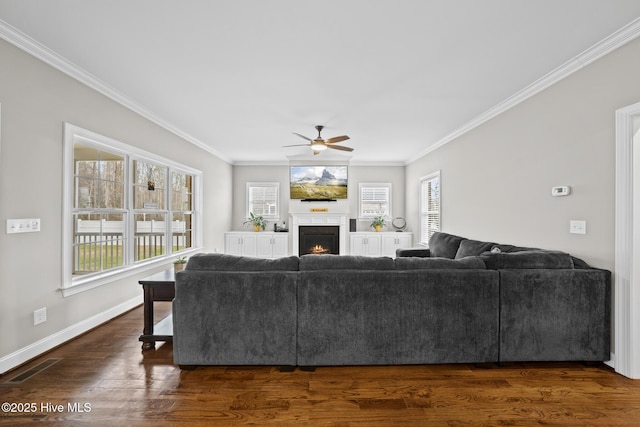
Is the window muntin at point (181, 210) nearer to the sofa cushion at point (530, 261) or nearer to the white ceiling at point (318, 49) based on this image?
the white ceiling at point (318, 49)

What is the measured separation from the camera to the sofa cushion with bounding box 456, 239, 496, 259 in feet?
12.4

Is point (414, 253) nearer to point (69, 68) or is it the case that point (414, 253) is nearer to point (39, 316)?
point (39, 316)

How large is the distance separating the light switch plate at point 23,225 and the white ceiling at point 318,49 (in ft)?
4.84

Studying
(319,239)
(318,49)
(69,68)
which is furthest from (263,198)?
(318,49)

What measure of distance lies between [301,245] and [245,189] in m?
2.09

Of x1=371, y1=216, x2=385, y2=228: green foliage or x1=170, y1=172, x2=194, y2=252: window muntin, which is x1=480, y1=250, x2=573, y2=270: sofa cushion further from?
x1=371, y1=216, x2=385, y2=228: green foliage

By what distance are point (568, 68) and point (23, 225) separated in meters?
4.90

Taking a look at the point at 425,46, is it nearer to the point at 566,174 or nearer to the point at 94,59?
the point at 566,174

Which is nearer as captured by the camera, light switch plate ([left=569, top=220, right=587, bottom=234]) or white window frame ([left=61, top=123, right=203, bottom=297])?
light switch plate ([left=569, top=220, right=587, bottom=234])

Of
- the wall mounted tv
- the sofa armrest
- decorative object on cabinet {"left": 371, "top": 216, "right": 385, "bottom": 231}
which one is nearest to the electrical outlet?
the sofa armrest

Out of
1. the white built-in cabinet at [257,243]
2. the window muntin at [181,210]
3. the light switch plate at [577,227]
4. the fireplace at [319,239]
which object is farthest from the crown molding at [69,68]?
the light switch plate at [577,227]

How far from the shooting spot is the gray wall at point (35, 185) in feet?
8.31

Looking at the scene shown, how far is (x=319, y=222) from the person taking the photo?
7746 mm

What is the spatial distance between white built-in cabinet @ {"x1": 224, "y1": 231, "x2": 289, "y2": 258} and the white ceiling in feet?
12.3
